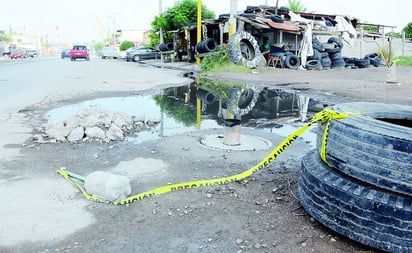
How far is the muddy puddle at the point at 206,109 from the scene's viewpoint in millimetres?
6648

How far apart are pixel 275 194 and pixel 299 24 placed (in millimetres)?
22768

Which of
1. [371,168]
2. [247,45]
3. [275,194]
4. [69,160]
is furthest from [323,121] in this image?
[247,45]

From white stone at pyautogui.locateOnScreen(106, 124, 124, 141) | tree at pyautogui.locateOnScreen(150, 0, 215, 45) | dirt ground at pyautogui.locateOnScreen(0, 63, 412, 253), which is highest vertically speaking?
tree at pyautogui.locateOnScreen(150, 0, 215, 45)

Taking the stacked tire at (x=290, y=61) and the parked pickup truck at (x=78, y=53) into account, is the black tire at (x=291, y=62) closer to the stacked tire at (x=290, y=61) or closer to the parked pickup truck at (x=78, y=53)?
the stacked tire at (x=290, y=61)

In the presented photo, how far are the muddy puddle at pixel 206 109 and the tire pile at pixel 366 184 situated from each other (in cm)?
311

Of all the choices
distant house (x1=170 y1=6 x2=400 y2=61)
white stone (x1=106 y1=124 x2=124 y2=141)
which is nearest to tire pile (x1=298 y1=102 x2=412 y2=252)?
white stone (x1=106 y1=124 x2=124 y2=141)

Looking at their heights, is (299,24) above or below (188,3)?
below

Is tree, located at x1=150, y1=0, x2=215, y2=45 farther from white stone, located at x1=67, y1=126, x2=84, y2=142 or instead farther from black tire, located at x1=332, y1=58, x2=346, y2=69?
white stone, located at x1=67, y1=126, x2=84, y2=142

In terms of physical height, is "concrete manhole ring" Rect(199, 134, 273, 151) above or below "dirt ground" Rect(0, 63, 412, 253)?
above

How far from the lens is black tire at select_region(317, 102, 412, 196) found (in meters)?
2.36

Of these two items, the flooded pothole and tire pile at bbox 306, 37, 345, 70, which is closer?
the flooded pothole

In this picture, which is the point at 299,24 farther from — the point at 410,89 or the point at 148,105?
the point at 148,105

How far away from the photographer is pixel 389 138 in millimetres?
2418

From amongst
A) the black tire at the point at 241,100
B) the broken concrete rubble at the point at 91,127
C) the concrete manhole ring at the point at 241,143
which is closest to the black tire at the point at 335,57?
the black tire at the point at 241,100
